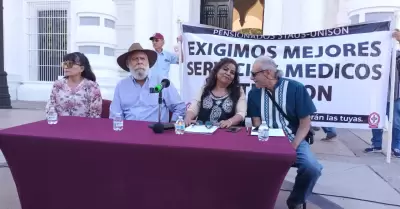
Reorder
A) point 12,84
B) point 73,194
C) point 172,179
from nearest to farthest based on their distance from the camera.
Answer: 1. point 172,179
2. point 73,194
3. point 12,84

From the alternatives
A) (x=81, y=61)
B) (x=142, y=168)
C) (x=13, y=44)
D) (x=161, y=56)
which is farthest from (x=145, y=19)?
(x=142, y=168)

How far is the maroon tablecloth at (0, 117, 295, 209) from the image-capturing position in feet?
7.66

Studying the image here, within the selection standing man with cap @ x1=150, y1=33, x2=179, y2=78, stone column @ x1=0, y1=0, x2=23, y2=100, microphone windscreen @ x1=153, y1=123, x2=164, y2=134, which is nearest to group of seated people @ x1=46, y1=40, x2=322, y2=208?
microphone windscreen @ x1=153, y1=123, x2=164, y2=134

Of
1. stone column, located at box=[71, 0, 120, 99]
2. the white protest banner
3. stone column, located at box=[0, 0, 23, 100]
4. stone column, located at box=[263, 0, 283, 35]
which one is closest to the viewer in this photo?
the white protest banner

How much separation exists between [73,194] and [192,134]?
966mm

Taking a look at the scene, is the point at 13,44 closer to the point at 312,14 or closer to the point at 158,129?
the point at 312,14

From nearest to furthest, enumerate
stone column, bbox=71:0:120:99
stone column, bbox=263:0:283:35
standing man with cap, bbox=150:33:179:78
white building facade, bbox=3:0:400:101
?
standing man with cap, bbox=150:33:179:78
white building facade, bbox=3:0:400:101
stone column, bbox=263:0:283:35
stone column, bbox=71:0:120:99

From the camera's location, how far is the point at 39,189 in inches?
109

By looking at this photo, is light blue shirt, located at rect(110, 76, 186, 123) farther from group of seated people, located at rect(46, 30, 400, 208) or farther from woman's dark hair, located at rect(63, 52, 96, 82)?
woman's dark hair, located at rect(63, 52, 96, 82)

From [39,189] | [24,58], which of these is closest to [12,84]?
[24,58]

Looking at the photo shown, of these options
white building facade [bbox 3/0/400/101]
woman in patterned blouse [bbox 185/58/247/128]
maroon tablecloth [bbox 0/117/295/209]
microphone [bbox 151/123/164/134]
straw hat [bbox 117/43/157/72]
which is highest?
white building facade [bbox 3/0/400/101]

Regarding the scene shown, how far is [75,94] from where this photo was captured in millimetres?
4035

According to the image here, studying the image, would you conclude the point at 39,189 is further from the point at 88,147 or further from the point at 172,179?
the point at 172,179

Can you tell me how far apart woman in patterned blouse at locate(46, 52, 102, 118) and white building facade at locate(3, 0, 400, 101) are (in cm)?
579
